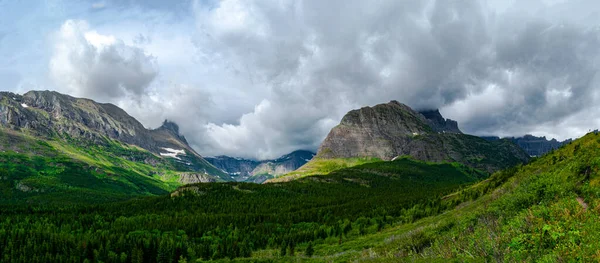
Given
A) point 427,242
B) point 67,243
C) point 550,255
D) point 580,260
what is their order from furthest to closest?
point 67,243 < point 427,242 < point 550,255 < point 580,260

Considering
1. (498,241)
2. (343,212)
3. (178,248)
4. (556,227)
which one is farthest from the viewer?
(343,212)

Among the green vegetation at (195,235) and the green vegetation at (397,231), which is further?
the green vegetation at (195,235)

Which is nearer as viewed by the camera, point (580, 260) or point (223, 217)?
point (580, 260)

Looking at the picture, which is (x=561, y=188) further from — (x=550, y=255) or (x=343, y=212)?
(x=343, y=212)

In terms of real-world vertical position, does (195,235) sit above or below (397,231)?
below

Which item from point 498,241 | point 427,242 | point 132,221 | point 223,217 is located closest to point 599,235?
point 498,241

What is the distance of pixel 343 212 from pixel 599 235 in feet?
575

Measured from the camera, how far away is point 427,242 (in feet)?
157

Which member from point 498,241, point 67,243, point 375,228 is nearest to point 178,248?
point 67,243

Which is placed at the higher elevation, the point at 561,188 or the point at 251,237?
the point at 561,188

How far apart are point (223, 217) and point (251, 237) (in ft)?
176

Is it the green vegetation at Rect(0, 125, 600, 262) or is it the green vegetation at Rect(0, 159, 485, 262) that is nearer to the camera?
the green vegetation at Rect(0, 125, 600, 262)

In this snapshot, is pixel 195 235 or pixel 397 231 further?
pixel 195 235

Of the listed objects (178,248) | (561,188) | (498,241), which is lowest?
(178,248)
